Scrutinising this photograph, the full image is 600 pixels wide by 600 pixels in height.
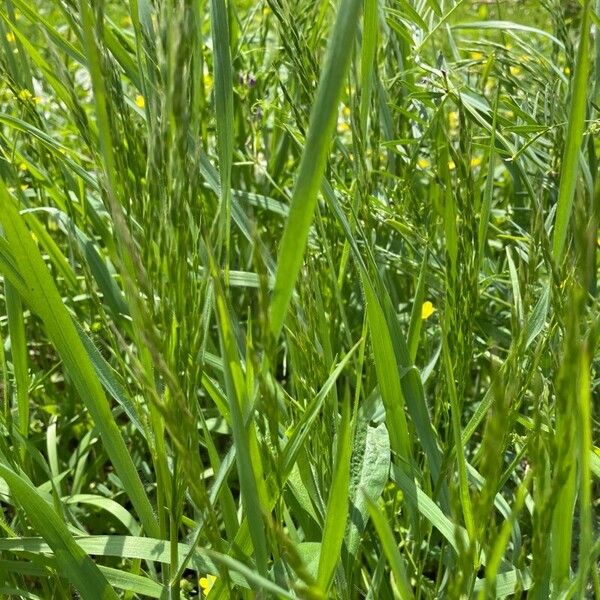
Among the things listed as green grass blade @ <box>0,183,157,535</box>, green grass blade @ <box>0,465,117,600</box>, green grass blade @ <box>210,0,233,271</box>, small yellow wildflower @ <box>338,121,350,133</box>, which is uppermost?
green grass blade @ <box>210,0,233,271</box>

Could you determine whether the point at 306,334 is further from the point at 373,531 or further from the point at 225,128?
the point at 373,531

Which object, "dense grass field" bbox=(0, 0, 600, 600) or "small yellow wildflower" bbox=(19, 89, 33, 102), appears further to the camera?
"small yellow wildflower" bbox=(19, 89, 33, 102)

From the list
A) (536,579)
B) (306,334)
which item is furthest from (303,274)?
(536,579)

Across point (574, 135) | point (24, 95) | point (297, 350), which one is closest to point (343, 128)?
point (24, 95)

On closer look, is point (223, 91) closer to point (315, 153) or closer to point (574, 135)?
point (315, 153)

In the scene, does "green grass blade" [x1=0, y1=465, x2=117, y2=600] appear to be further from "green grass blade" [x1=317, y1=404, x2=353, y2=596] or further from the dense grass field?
"green grass blade" [x1=317, y1=404, x2=353, y2=596]

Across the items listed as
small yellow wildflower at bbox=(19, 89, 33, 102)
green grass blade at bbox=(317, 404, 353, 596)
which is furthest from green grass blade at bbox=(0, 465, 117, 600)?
small yellow wildflower at bbox=(19, 89, 33, 102)

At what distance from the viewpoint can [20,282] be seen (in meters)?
0.93

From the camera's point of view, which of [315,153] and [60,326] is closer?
[315,153]

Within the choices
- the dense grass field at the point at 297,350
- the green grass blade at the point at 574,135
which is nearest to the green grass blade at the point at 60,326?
the dense grass field at the point at 297,350

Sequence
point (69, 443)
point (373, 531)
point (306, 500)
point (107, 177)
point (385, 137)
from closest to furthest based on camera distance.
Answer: point (107, 177), point (306, 500), point (373, 531), point (385, 137), point (69, 443)

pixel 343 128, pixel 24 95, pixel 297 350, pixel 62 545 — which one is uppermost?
pixel 24 95

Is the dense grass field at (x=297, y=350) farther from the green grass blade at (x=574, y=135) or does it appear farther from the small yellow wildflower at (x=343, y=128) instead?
the small yellow wildflower at (x=343, y=128)

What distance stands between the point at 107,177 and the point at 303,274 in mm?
241
